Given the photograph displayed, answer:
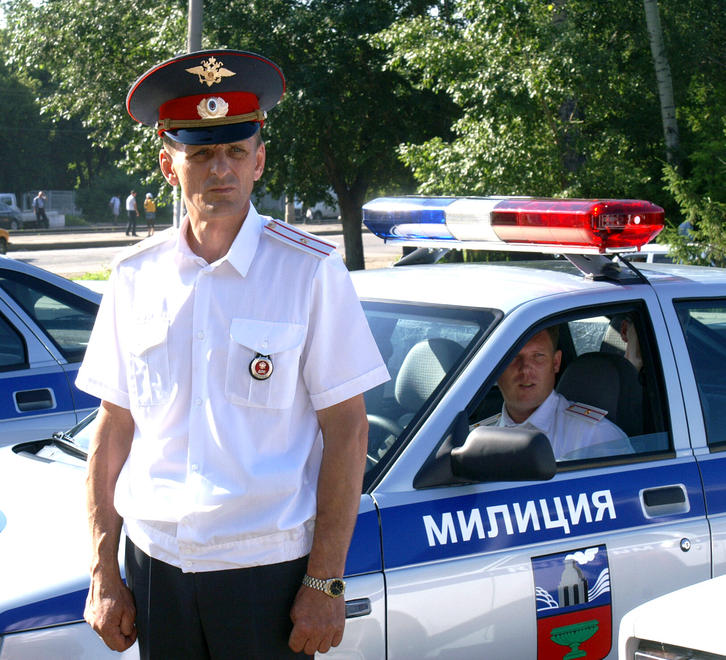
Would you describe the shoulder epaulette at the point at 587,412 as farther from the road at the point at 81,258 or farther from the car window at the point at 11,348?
the road at the point at 81,258

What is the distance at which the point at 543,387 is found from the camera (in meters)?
3.28

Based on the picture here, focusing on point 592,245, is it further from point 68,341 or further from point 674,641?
point 68,341

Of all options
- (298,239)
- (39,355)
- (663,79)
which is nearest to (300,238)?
(298,239)

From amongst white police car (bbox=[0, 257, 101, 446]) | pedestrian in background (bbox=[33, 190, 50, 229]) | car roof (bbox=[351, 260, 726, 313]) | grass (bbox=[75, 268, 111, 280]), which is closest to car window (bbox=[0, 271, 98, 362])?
white police car (bbox=[0, 257, 101, 446])

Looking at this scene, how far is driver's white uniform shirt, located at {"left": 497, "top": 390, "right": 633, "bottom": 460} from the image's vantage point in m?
3.03

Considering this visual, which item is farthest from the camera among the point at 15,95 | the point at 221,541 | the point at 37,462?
the point at 15,95

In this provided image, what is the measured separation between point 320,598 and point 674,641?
0.89 meters

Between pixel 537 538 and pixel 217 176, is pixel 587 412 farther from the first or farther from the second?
pixel 217 176

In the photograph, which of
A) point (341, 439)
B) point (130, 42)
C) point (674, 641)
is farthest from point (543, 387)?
point (130, 42)

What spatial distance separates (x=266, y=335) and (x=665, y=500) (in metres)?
1.52

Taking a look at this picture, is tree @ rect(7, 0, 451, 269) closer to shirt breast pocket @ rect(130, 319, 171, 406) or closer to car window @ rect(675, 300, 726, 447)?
car window @ rect(675, 300, 726, 447)

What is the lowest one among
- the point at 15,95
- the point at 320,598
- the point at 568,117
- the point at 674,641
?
the point at 674,641

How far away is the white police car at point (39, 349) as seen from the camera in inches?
180

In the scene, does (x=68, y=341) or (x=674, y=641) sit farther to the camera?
(x=68, y=341)
